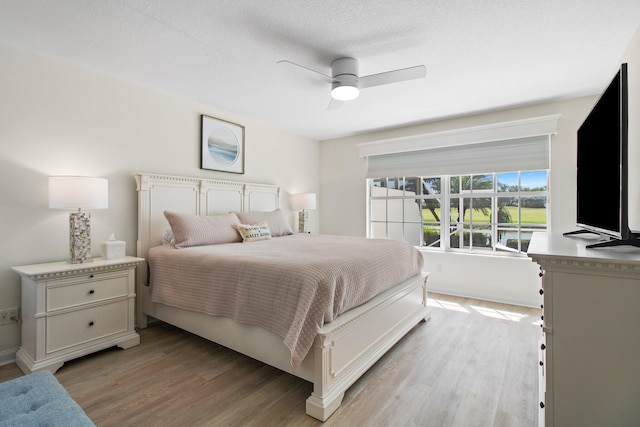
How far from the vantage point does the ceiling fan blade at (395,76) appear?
226 centimetres

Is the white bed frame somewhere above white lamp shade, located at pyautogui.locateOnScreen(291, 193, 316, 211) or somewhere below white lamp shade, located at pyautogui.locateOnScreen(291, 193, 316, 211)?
below

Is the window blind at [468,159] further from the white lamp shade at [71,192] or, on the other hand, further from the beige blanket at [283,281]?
the white lamp shade at [71,192]

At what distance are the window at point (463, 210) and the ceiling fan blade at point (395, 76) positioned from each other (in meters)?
2.29

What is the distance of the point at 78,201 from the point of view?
2.30m

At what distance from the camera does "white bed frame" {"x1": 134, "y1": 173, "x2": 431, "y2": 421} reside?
1.76m

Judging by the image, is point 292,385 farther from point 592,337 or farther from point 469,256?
point 469,256

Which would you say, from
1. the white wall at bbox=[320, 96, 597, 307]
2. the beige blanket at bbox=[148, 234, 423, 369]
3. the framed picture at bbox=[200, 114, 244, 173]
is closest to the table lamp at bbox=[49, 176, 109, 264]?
the beige blanket at bbox=[148, 234, 423, 369]

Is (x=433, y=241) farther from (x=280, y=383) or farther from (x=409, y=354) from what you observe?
(x=280, y=383)

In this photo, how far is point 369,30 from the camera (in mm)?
2143

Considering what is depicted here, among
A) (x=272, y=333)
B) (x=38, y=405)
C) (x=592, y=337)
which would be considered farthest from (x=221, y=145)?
(x=592, y=337)

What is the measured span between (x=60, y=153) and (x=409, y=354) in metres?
3.34

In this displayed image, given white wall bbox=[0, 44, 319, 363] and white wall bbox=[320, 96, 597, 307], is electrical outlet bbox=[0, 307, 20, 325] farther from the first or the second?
white wall bbox=[320, 96, 597, 307]

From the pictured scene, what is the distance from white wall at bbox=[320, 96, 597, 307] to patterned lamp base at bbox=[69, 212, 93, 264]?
3.55 metres

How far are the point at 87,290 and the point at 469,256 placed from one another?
13.4ft
